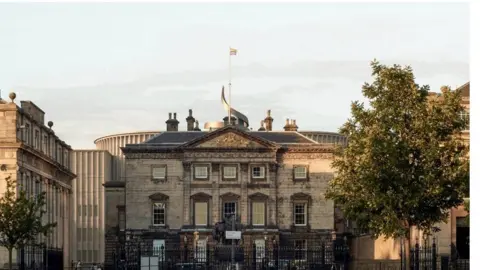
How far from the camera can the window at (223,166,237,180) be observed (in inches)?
4272

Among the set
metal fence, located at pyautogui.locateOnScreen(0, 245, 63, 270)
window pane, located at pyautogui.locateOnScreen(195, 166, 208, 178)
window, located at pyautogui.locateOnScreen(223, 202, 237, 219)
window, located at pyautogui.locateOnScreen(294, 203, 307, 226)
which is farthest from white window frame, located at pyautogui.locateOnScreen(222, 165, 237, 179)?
metal fence, located at pyautogui.locateOnScreen(0, 245, 63, 270)

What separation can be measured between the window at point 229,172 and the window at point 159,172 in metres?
5.74

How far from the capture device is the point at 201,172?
108 metres

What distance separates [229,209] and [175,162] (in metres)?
6.87

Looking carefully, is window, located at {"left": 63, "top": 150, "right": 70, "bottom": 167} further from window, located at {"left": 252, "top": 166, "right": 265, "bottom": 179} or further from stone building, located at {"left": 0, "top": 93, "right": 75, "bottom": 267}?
window, located at {"left": 252, "top": 166, "right": 265, "bottom": 179}

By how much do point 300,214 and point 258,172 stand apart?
18.7 ft

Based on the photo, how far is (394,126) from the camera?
54094 millimetres

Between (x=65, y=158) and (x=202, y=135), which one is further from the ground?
(x=202, y=135)

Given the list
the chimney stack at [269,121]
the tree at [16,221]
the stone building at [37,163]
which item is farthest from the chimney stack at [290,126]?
the tree at [16,221]

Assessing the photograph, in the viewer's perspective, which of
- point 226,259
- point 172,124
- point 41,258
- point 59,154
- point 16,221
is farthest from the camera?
point 172,124

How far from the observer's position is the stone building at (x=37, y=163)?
73.2m

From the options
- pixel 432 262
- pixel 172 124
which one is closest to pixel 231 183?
pixel 172 124

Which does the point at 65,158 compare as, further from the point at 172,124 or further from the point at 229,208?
the point at 172,124

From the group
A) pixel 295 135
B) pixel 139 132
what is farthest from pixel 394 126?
pixel 139 132
